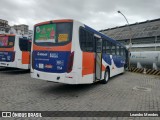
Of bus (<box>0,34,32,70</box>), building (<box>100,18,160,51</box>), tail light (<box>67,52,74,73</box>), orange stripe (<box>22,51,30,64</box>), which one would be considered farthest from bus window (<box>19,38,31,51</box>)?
building (<box>100,18,160,51</box>)

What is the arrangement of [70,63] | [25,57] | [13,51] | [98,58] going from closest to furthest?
[70,63]
[98,58]
[13,51]
[25,57]

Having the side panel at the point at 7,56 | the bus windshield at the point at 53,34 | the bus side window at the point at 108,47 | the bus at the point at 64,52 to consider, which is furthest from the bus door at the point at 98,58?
the side panel at the point at 7,56

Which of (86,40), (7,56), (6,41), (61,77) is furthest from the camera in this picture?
(6,41)

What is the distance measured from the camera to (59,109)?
5.00 metres

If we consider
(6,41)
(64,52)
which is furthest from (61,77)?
(6,41)

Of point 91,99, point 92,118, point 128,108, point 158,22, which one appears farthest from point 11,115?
point 158,22

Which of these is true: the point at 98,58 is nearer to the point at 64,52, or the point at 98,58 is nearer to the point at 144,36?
the point at 64,52

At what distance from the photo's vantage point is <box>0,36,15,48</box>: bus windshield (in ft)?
38.4

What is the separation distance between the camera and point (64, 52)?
636 centimetres

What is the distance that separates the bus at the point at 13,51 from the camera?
1156 cm

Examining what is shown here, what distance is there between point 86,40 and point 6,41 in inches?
295

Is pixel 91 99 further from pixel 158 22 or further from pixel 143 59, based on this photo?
pixel 158 22

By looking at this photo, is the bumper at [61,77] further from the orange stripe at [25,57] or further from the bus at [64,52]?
the orange stripe at [25,57]

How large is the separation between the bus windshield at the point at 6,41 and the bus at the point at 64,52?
16.7 feet
